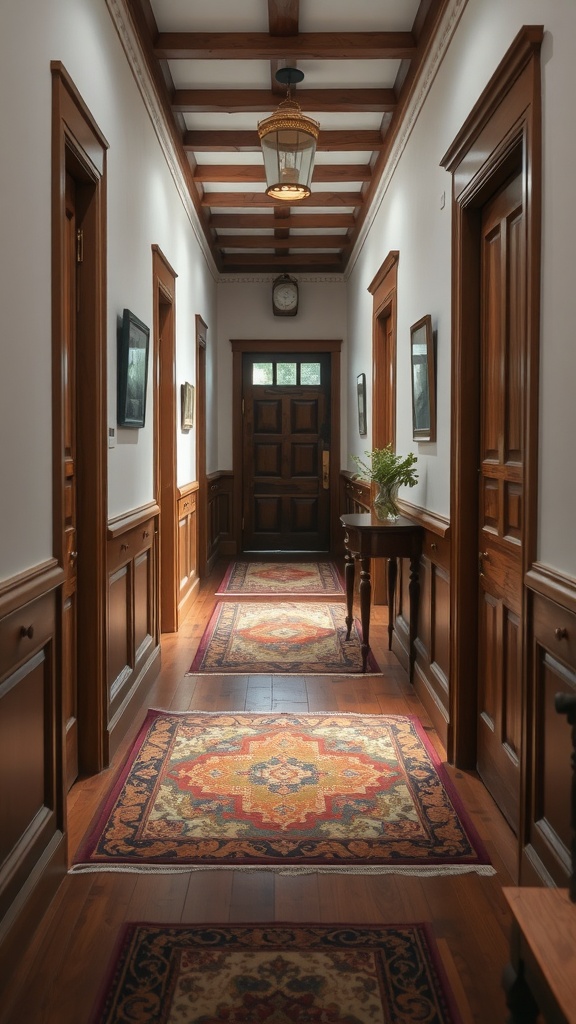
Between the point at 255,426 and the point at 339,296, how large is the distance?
190 cm

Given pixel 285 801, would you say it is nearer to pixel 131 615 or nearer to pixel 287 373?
pixel 131 615

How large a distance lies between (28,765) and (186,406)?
4717 millimetres

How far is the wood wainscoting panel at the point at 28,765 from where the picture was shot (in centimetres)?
212

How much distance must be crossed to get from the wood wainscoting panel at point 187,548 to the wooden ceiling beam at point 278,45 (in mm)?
3057

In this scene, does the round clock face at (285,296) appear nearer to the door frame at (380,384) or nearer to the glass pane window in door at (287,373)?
the glass pane window in door at (287,373)

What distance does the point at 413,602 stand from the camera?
4754mm

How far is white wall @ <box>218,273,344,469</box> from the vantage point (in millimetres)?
10156

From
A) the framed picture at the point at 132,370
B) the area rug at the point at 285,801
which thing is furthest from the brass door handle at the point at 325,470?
the area rug at the point at 285,801

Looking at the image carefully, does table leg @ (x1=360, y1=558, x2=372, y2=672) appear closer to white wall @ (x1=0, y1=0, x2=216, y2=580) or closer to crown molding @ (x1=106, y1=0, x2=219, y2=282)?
white wall @ (x1=0, y1=0, x2=216, y2=580)

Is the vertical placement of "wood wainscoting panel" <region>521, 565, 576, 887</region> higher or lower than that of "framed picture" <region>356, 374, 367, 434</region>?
lower

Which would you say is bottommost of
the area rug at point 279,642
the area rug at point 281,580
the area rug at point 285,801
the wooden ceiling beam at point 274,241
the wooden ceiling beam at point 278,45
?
the area rug at point 285,801

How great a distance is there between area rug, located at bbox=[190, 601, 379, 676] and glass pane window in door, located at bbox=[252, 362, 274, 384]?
3987mm

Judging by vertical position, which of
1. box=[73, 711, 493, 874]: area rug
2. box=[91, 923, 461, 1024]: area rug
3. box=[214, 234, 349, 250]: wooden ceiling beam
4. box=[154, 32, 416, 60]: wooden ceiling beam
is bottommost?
box=[91, 923, 461, 1024]: area rug

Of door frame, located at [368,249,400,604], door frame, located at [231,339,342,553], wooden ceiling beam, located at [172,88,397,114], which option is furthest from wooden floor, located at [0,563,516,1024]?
door frame, located at [231,339,342,553]
